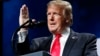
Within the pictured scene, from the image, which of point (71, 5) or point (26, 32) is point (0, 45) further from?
point (71, 5)

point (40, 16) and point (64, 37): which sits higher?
point (40, 16)

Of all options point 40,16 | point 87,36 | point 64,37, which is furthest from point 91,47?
point 40,16

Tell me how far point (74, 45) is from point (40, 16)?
409 mm

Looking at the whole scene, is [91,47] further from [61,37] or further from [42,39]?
[42,39]

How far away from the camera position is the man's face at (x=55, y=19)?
221 cm

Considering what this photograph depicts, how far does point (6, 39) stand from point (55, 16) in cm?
52

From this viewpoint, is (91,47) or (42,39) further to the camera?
(42,39)

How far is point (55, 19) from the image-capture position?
221 centimetres

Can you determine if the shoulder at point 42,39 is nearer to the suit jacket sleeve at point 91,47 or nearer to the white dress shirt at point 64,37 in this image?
the white dress shirt at point 64,37

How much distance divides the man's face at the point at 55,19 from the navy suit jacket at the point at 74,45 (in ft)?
0.25

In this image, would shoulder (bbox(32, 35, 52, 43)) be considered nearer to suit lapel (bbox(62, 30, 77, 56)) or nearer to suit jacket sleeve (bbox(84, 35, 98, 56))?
suit lapel (bbox(62, 30, 77, 56))

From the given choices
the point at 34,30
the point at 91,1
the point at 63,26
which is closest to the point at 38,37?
the point at 34,30

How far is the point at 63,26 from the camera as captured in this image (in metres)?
2.24

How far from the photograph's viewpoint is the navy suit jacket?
6.89 feet
